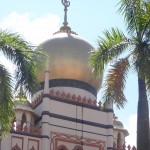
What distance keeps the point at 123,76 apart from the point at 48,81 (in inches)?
527

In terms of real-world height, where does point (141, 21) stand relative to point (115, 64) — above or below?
above

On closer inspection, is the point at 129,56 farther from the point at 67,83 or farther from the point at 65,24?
the point at 65,24

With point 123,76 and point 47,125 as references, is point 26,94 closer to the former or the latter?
point 123,76

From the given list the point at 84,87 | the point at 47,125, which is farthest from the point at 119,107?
the point at 84,87

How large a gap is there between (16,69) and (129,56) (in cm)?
301

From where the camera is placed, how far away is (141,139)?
13594 millimetres

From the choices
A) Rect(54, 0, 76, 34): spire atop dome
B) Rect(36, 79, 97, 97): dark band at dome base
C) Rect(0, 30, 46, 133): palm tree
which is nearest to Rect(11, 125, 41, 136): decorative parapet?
Rect(36, 79, 97, 97): dark band at dome base

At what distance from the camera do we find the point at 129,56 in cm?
1469

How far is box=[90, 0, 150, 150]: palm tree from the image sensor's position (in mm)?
14102

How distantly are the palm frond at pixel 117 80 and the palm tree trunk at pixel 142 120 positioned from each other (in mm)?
512

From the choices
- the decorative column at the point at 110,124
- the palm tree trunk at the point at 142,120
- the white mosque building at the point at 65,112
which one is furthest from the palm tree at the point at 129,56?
the decorative column at the point at 110,124

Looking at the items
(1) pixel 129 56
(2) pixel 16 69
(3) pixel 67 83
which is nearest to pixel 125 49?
(1) pixel 129 56

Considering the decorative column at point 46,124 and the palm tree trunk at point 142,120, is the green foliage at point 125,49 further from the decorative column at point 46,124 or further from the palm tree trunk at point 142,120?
the decorative column at point 46,124

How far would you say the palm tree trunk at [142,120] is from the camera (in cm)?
1355
